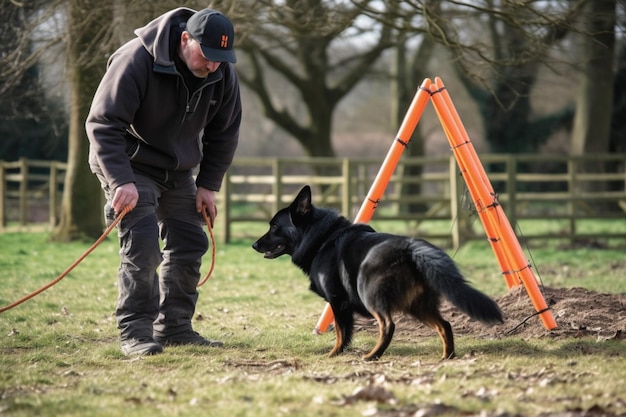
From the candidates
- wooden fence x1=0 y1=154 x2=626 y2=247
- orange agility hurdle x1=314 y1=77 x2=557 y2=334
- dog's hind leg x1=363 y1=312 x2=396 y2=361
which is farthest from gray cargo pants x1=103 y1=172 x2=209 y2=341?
wooden fence x1=0 y1=154 x2=626 y2=247

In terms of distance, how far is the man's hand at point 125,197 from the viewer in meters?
5.32

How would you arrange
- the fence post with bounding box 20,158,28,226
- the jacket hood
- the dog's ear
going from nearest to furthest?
the jacket hood < the dog's ear < the fence post with bounding box 20,158,28,226

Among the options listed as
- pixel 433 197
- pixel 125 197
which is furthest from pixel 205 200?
pixel 433 197

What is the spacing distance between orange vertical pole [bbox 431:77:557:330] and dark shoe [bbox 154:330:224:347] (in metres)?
2.28

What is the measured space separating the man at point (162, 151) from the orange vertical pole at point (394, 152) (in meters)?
0.95

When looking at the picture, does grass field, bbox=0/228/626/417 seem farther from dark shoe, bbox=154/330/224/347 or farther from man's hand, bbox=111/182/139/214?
man's hand, bbox=111/182/139/214

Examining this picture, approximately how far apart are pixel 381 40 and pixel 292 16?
951 cm

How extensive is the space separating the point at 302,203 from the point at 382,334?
1.21 m

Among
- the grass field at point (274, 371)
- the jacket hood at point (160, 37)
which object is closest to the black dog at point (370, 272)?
the grass field at point (274, 371)

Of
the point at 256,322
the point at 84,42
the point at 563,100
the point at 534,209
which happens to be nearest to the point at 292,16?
the point at 84,42

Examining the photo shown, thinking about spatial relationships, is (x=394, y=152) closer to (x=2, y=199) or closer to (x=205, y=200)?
(x=205, y=200)

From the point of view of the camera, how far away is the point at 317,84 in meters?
22.8

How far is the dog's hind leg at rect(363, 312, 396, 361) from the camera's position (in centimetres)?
529

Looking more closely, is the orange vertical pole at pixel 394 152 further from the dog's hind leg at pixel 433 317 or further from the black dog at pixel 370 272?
the dog's hind leg at pixel 433 317
